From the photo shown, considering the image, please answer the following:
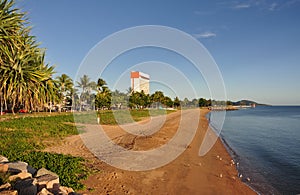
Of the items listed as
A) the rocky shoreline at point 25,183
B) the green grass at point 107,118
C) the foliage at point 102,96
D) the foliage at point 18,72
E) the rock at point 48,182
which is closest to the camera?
the rocky shoreline at point 25,183

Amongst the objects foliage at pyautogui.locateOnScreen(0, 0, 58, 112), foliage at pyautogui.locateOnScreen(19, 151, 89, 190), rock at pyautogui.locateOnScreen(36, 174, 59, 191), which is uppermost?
foliage at pyautogui.locateOnScreen(0, 0, 58, 112)

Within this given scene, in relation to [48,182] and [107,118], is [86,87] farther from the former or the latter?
[48,182]

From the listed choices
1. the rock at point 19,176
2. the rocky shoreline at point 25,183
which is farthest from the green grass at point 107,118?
the rock at point 19,176

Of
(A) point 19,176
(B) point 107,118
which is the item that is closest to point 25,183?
(A) point 19,176

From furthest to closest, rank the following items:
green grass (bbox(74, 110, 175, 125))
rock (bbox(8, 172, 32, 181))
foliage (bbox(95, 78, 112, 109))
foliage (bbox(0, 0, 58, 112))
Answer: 1. foliage (bbox(95, 78, 112, 109))
2. green grass (bbox(74, 110, 175, 125))
3. foliage (bbox(0, 0, 58, 112))
4. rock (bbox(8, 172, 32, 181))

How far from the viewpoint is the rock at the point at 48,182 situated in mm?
5170

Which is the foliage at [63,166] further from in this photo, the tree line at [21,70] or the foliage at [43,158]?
the tree line at [21,70]

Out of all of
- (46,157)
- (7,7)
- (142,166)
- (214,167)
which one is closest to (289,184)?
(214,167)

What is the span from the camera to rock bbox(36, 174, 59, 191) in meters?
5.17

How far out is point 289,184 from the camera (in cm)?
1005

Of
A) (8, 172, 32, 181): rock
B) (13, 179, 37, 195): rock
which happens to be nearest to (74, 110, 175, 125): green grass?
(8, 172, 32, 181): rock

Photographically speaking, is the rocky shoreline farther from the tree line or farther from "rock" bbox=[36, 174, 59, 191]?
the tree line

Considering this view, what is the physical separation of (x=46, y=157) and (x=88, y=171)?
7.39ft

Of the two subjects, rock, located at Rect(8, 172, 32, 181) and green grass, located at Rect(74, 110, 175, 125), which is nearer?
rock, located at Rect(8, 172, 32, 181)
